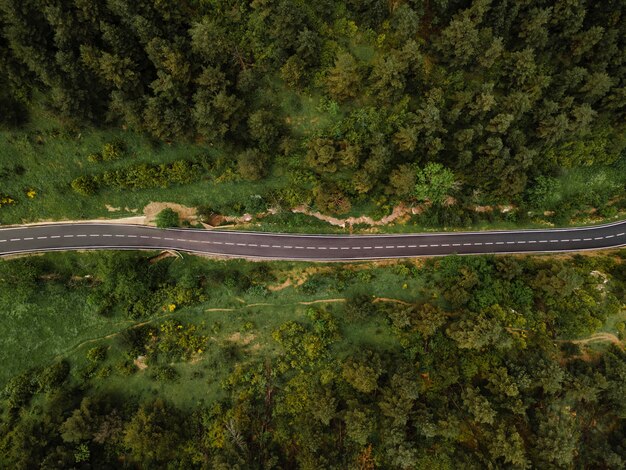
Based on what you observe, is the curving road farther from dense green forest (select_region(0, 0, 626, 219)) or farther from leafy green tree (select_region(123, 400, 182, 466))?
leafy green tree (select_region(123, 400, 182, 466))

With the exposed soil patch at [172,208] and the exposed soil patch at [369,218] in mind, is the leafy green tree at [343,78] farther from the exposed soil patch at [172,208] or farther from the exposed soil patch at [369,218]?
the exposed soil patch at [172,208]

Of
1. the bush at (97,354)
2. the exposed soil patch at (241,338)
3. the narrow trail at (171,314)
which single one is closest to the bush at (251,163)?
the narrow trail at (171,314)

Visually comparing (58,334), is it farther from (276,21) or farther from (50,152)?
(276,21)

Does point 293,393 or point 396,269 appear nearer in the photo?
point 293,393

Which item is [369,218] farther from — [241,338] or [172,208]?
[172,208]

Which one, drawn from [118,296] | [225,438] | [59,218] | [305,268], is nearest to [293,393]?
[225,438]
